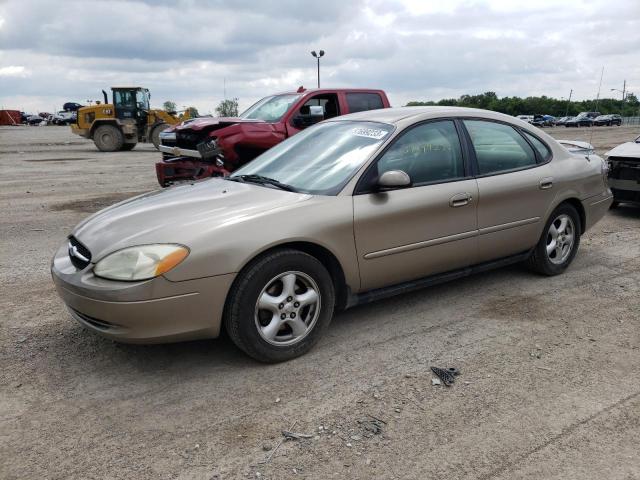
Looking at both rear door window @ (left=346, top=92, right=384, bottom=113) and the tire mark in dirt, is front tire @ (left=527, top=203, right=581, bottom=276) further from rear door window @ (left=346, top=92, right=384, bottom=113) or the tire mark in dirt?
rear door window @ (left=346, top=92, right=384, bottom=113)

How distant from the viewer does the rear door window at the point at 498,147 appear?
446cm

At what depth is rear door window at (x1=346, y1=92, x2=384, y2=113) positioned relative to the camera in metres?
9.88

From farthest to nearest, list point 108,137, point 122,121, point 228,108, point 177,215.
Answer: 1. point 228,108
2. point 108,137
3. point 122,121
4. point 177,215

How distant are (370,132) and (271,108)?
5.93 meters

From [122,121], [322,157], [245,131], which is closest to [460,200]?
[322,157]

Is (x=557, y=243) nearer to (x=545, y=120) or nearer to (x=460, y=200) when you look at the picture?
(x=460, y=200)

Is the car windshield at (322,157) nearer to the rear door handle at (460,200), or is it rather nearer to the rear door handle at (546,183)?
the rear door handle at (460,200)

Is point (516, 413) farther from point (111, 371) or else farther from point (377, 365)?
point (111, 371)

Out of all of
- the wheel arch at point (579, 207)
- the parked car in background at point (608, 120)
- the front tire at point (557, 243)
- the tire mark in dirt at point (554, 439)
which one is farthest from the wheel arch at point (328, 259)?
the parked car in background at point (608, 120)

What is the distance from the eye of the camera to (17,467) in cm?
248

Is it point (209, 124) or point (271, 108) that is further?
point (271, 108)

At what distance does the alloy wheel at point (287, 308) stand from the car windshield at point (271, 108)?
622 cm

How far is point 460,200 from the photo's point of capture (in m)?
4.17

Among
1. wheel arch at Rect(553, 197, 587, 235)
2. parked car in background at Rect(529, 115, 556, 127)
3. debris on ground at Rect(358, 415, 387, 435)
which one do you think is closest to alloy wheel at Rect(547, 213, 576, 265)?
wheel arch at Rect(553, 197, 587, 235)
